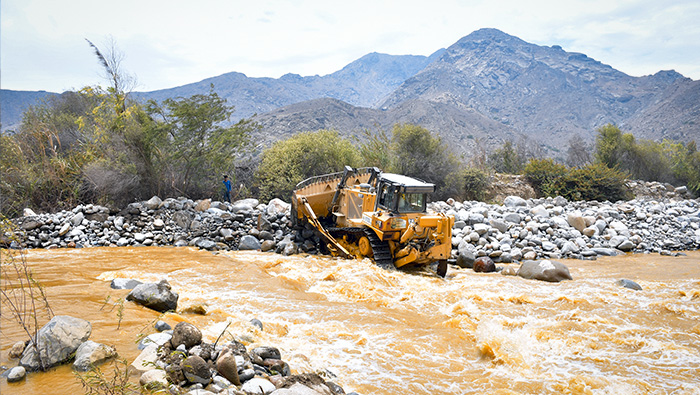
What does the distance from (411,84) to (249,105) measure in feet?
134

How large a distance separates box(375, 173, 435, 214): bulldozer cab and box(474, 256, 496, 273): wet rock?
7.94 ft

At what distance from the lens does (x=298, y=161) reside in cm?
1997

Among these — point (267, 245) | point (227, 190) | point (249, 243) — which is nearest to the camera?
point (267, 245)

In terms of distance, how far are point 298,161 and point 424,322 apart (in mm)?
14150

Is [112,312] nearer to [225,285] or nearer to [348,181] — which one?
[225,285]

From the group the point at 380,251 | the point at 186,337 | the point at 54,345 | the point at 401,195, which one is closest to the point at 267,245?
the point at 380,251

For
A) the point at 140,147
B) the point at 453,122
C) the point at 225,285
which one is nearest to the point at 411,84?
the point at 453,122

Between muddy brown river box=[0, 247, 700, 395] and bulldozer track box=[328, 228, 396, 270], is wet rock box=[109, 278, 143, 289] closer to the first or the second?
muddy brown river box=[0, 247, 700, 395]

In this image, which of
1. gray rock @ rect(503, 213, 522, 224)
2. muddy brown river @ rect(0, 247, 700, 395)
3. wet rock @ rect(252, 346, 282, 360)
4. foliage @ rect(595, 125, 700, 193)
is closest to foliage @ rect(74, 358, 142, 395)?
muddy brown river @ rect(0, 247, 700, 395)

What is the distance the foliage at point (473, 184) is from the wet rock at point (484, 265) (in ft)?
→ 41.3

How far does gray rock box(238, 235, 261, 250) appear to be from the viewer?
44.2ft

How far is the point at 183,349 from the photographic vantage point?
4.14 metres

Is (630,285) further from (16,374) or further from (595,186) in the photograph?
(595,186)

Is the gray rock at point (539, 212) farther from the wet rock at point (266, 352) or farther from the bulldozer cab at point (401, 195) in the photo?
the wet rock at point (266, 352)
